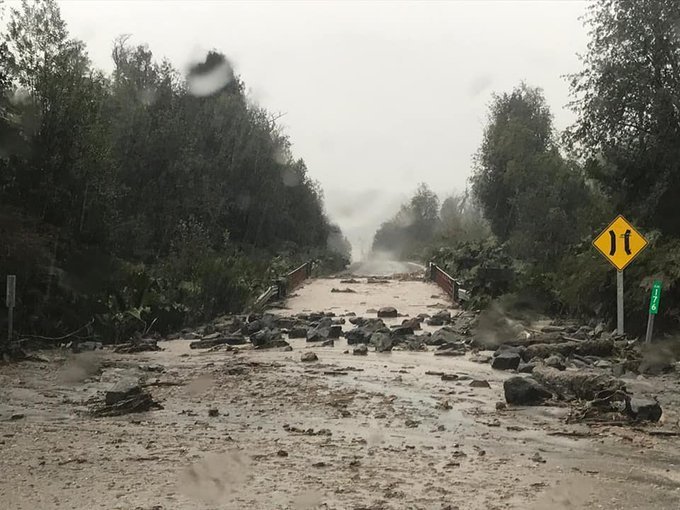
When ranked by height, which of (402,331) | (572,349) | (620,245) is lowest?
(572,349)

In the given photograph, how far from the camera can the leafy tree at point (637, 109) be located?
1931cm

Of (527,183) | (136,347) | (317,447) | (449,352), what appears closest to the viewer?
(317,447)

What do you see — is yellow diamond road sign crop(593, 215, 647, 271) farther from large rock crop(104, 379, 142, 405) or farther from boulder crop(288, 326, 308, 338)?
large rock crop(104, 379, 142, 405)

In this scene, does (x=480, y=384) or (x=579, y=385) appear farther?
(x=480, y=384)

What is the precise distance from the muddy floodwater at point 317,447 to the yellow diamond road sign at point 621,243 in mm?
3807

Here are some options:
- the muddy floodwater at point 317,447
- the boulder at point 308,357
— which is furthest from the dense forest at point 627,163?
the boulder at point 308,357

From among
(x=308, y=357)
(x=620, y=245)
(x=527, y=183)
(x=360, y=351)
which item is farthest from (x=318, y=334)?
(x=527, y=183)

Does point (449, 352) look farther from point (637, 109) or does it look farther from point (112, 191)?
point (112, 191)

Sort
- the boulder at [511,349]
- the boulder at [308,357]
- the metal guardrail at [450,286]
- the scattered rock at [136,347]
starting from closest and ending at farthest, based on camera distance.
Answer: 1. the boulder at [308,357]
2. the boulder at [511,349]
3. the scattered rock at [136,347]
4. the metal guardrail at [450,286]

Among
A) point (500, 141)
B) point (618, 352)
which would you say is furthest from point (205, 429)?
point (500, 141)

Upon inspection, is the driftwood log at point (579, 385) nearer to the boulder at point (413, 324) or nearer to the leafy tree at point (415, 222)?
the boulder at point (413, 324)

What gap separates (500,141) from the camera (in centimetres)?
5100

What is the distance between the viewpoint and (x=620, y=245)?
49.2ft

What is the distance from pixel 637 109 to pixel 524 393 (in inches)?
527
